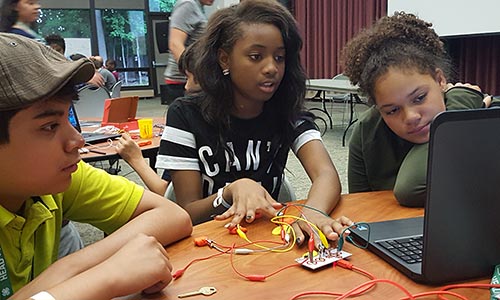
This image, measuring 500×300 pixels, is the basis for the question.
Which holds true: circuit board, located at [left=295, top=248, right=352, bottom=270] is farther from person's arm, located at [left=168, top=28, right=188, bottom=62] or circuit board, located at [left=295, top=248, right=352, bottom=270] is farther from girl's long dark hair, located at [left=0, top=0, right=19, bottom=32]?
girl's long dark hair, located at [left=0, top=0, right=19, bottom=32]

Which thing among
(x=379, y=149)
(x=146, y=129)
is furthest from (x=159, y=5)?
(x=379, y=149)

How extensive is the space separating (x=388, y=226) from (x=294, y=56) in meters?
0.66

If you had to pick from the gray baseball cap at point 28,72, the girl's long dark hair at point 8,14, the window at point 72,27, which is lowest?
the gray baseball cap at point 28,72

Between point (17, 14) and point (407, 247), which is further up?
point (17, 14)

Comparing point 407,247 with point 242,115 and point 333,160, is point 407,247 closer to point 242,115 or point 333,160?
point 242,115

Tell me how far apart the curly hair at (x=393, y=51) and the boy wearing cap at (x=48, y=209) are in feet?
2.03

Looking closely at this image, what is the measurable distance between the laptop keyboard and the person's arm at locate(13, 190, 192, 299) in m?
0.39

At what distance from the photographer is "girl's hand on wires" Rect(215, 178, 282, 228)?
3.30ft

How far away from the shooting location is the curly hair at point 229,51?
4.48 ft

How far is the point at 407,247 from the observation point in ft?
2.72

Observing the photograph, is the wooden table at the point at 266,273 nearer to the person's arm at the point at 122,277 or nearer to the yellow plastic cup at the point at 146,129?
the person's arm at the point at 122,277

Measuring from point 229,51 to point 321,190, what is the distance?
0.50 meters

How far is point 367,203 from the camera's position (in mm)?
1157

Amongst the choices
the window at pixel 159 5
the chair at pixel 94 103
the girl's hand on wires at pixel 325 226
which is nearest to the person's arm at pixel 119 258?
the girl's hand on wires at pixel 325 226
